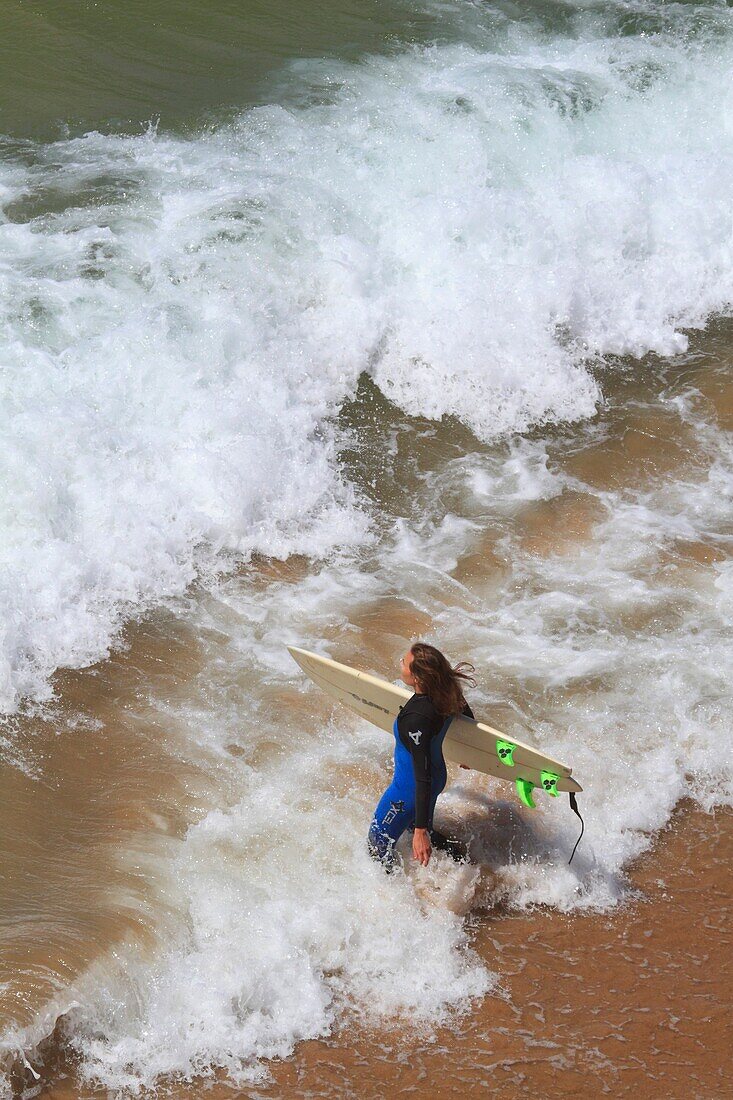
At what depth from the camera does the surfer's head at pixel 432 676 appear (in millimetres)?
4297

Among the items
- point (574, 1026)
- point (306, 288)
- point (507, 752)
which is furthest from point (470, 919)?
point (306, 288)

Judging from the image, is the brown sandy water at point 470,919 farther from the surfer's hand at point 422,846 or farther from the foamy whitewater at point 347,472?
the surfer's hand at point 422,846

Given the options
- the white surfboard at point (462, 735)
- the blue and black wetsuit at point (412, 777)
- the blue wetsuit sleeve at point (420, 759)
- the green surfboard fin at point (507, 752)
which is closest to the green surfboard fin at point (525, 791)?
the white surfboard at point (462, 735)

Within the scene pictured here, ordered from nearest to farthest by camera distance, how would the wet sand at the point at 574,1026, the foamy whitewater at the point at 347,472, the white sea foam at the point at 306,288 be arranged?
the wet sand at the point at 574,1026, the foamy whitewater at the point at 347,472, the white sea foam at the point at 306,288

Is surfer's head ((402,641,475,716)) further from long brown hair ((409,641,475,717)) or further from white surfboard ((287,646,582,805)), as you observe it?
white surfboard ((287,646,582,805))

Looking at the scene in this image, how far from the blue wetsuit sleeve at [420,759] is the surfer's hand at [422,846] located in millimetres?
29

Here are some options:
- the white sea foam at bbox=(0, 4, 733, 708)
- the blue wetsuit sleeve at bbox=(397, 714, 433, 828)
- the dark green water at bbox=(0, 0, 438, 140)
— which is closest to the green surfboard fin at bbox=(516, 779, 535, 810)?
the blue wetsuit sleeve at bbox=(397, 714, 433, 828)

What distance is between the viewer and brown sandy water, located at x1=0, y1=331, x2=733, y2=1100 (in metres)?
3.95

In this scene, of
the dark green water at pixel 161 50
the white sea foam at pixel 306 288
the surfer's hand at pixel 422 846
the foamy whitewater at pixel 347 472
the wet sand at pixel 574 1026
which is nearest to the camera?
the wet sand at pixel 574 1026

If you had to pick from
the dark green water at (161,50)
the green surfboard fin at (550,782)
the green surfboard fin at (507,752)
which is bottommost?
the green surfboard fin at (550,782)

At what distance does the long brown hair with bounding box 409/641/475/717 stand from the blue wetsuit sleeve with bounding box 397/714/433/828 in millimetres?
110

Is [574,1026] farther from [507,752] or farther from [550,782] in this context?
[507,752]

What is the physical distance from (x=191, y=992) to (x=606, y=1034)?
1.62 m

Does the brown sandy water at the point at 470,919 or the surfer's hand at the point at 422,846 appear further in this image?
the surfer's hand at the point at 422,846
